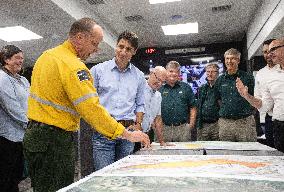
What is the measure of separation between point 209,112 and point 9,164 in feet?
7.89

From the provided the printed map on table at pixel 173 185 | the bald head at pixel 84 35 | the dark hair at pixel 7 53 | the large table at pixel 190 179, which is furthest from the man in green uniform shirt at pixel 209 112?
the printed map on table at pixel 173 185

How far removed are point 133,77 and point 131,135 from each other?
95cm

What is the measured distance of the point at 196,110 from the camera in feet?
12.4

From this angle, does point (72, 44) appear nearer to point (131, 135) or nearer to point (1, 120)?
point (131, 135)

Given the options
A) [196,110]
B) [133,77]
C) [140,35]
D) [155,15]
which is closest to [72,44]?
[133,77]

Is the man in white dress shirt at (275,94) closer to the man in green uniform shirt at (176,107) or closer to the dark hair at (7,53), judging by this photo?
the man in green uniform shirt at (176,107)

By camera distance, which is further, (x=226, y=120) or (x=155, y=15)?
(x=155, y=15)

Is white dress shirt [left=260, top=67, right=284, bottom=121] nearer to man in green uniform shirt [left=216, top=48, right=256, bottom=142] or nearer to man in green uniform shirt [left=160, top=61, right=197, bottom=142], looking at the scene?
man in green uniform shirt [left=216, top=48, right=256, bottom=142]

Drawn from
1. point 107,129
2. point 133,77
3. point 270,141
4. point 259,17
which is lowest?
point 270,141

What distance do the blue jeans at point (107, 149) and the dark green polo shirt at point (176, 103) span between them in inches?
62.6

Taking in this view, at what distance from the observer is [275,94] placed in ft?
8.16

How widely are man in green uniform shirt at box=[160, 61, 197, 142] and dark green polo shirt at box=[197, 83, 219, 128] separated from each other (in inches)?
7.2

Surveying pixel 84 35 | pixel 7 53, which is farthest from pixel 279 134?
pixel 7 53

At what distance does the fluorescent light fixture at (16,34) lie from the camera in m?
6.55
